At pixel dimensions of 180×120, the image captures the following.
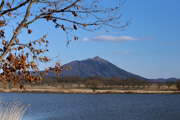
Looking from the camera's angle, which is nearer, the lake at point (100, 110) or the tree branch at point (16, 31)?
the tree branch at point (16, 31)

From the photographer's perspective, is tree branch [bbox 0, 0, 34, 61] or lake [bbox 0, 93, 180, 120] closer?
tree branch [bbox 0, 0, 34, 61]

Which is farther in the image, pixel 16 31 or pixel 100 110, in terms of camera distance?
pixel 100 110

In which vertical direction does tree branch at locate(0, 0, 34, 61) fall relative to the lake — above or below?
above

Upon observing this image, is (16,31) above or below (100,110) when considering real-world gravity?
above

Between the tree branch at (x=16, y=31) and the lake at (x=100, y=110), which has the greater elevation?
the tree branch at (x=16, y=31)

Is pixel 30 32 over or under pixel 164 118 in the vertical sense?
over

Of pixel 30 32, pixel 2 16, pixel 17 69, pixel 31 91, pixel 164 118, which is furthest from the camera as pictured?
pixel 31 91

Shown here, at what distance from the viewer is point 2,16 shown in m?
7.67

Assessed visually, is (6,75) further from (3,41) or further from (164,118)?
(164,118)

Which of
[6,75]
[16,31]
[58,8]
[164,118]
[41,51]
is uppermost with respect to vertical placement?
[58,8]

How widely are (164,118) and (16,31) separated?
35.2 meters

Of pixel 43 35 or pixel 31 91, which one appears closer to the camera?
pixel 43 35

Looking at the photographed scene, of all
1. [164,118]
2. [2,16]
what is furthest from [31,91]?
[2,16]

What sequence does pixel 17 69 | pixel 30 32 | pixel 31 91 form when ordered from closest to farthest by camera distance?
1. pixel 17 69
2. pixel 30 32
3. pixel 31 91
